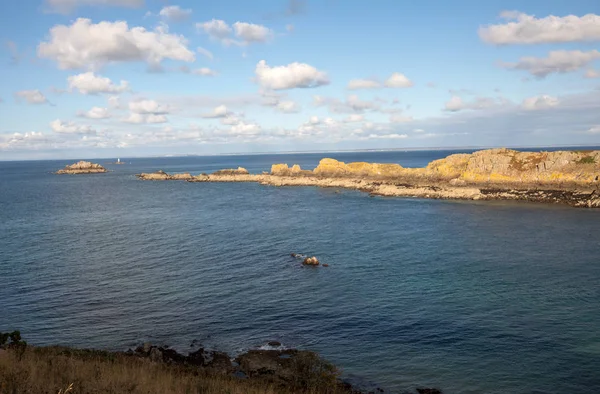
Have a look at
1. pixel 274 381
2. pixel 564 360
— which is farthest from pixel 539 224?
pixel 274 381

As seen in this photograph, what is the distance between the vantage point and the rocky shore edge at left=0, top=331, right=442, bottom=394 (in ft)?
58.8

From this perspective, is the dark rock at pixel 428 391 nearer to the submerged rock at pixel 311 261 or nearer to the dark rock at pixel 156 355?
the dark rock at pixel 156 355

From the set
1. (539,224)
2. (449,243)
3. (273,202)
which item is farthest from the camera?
(273,202)

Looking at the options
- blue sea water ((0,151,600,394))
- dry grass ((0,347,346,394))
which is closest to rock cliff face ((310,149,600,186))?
blue sea water ((0,151,600,394))

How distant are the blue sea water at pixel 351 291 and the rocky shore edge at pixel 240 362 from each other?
1.10m

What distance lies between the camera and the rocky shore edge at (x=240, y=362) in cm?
1792

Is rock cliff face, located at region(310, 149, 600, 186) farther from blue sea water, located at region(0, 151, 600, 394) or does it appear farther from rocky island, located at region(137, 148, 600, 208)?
blue sea water, located at region(0, 151, 600, 394)

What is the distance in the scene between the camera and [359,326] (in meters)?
25.8

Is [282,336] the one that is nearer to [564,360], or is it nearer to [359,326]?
[359,326]

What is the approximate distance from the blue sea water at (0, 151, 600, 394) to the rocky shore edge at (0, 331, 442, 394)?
110cm

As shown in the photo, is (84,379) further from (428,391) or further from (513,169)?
(513,169)

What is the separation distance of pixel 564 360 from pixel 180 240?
1649 inches

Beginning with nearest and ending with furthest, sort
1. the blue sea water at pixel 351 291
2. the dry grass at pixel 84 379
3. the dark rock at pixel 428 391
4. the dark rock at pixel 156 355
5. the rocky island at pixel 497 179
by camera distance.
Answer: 1. the dry grass at pixel 84 379
2. the dark rock at pixel 428 391
3. the dark rock at pixel 156 355
4. the blue sea water at pixel 351 291
5. the rocky island at pixel 497 179

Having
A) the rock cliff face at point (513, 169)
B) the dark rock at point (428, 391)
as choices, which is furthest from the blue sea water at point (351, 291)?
the rock cliff face at point (513, 169)
